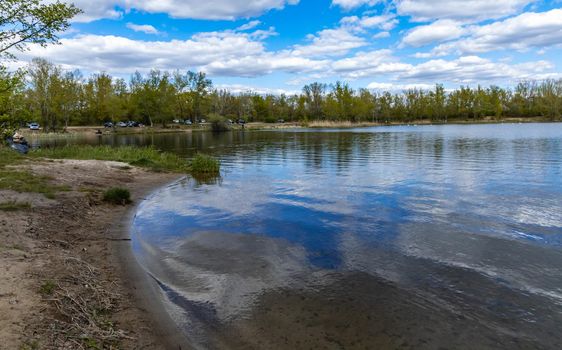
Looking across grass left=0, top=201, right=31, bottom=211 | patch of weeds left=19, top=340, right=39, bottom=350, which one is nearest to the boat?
grass left=0, top=201, right=31, bottom=211

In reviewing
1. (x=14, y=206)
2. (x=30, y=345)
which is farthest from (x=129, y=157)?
(x=30, y=345)

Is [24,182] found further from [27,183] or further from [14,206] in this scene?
[14,206]

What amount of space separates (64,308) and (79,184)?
48.5ft

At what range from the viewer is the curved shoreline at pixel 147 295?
712 centimetres


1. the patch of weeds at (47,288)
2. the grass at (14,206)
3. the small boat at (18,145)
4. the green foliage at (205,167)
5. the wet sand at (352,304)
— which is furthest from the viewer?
the small boat at (18,145)

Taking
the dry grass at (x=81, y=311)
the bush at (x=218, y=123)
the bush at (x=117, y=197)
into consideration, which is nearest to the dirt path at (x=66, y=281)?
the dry grass at (x=81, y=311)

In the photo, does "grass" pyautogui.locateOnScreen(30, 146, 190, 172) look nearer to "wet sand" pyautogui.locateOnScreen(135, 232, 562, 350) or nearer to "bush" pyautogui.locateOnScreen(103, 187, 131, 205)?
"bush" pyautogui.locateOnScreen(103, 187, 131, 205)

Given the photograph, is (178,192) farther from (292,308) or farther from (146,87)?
(146,87)

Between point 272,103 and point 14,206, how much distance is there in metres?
148

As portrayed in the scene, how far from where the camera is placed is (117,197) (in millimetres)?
18344

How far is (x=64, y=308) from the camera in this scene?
280 inches

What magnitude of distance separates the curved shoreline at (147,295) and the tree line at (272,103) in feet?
334

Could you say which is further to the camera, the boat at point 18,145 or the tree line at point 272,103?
the tree line at point 272,103

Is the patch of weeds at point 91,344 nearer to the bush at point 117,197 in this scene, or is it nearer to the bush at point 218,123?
the bush at point 117,197
